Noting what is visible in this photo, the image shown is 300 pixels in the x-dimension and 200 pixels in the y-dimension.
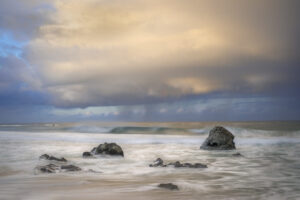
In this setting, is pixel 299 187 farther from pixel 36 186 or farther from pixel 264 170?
pixel 36 186

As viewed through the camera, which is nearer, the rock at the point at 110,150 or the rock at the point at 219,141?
the rock at the point at 110,150

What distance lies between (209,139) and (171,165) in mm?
6341

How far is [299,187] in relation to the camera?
5711 mm

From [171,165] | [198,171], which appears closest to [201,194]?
[198,171]

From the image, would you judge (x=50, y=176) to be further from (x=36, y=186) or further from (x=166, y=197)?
(x=166, y=197)

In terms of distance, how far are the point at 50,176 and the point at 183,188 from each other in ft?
9.89

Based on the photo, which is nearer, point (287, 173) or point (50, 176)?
point (50, 176)

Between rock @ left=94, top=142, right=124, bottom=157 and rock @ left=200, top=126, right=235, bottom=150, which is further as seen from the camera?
rock @ left=200, top=126, right=235, bottom=150

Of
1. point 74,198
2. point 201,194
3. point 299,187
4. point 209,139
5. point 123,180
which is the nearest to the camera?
point 74,198

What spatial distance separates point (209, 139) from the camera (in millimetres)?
14078

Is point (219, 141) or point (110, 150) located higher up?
point (219, 141)

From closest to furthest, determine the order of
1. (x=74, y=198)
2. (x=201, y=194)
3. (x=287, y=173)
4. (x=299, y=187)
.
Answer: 1. (x=74, y=198)
2. (x=201, y=194)
3. (x=299, y=187)
4. (x=287, y=173)

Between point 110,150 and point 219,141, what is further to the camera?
point 219,141

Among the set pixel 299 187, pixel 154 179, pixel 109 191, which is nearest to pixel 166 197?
pixel 109 191
